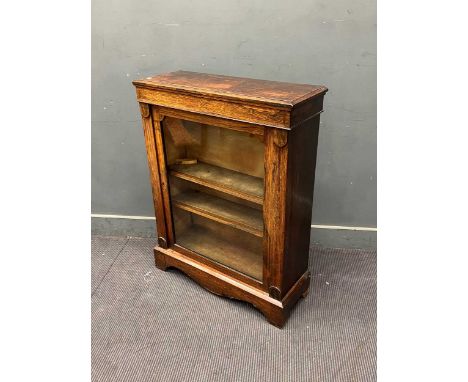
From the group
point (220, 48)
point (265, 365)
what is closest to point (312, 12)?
point (220, 48)

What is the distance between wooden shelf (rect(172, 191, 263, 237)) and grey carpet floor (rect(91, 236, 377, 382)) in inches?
15.0

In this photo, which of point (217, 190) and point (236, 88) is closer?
point (236, 88)

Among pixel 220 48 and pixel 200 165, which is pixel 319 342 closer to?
pixel 200 165

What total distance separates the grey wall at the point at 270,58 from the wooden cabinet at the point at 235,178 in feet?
0.67

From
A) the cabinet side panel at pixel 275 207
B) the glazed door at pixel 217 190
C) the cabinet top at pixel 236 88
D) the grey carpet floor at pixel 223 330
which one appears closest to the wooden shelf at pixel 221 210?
the glazed door at pixel 217 190

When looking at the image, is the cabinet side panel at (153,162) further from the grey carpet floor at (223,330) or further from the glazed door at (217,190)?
the grey carpet floor at (223,330)

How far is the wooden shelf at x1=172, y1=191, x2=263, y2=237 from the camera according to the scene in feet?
6.00

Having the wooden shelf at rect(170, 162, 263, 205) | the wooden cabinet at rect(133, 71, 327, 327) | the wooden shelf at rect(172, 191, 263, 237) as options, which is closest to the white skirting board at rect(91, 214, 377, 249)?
the wooden cabinet at rect(133, 71, 327, 327)

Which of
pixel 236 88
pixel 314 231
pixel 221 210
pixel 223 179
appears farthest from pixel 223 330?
pixel 236 88

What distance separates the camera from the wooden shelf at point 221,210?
6.00 ft

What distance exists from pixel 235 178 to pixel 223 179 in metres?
0.06

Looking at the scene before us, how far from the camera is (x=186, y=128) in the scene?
189cm

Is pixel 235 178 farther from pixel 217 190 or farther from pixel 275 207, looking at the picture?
pixel 275 207

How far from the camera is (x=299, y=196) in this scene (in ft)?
5.36
